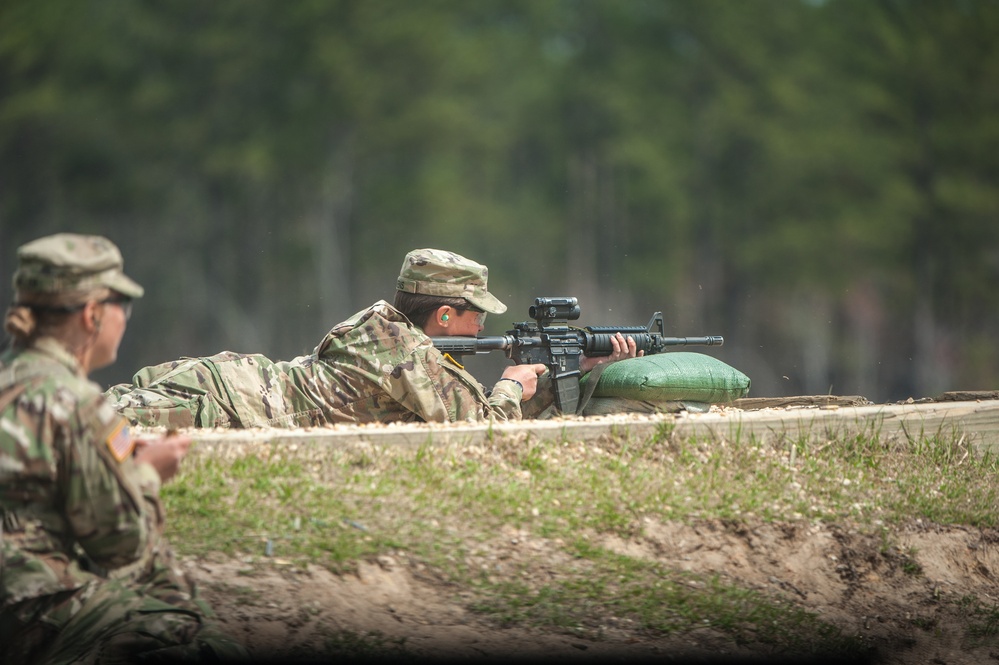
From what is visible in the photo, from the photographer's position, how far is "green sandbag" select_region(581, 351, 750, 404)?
25.9ft

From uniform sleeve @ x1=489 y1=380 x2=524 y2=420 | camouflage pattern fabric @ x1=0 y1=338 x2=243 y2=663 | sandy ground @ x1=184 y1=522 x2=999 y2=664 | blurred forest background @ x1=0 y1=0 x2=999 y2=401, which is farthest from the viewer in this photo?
blurred forest background @ x1=0 y1=0 x2=999 y2=401

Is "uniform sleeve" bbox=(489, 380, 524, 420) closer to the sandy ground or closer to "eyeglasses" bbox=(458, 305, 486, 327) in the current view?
"eyeglasses" bbox=(458, 305, 486, 327)

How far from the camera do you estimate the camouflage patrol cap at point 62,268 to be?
3910 millimetres

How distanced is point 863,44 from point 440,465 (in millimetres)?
37578

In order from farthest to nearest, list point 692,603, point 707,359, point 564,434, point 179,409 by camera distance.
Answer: point 707,359 → point 179,409 → point 564,434 → point 692,603

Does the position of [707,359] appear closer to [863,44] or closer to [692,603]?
[692,603]

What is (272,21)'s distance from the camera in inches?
1587

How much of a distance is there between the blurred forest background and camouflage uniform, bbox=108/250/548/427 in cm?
2843

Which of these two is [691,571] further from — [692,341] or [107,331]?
[692,341]

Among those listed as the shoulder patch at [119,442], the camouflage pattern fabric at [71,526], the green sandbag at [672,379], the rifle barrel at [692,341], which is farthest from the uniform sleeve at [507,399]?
the shoulder patch at [119,442]

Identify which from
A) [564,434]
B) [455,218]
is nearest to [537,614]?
[564,434]

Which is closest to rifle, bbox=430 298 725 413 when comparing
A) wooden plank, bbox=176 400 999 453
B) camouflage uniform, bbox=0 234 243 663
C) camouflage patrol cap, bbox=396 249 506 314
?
camouflage patrol cap, bbox=396 249 506 314

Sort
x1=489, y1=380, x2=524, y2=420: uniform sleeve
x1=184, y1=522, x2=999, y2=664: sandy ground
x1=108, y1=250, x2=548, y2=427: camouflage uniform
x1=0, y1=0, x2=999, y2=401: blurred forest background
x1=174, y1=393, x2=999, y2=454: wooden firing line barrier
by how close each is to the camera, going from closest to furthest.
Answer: x1=184, y1=522, x2=999, y2=664: sandy ground
x1=174, y1=393, x2=999, y2=454: wooden firing line barrier
x1=108, y1=250, x2=548, y2=427: camouflage uniform
x1=489, y1=380, x2=524, y2=420: uniform sleeve
x1=0, y1=0, x2=999, y2=401: blurred forest background

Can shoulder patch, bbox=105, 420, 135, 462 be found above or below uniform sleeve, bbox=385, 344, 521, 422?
above
